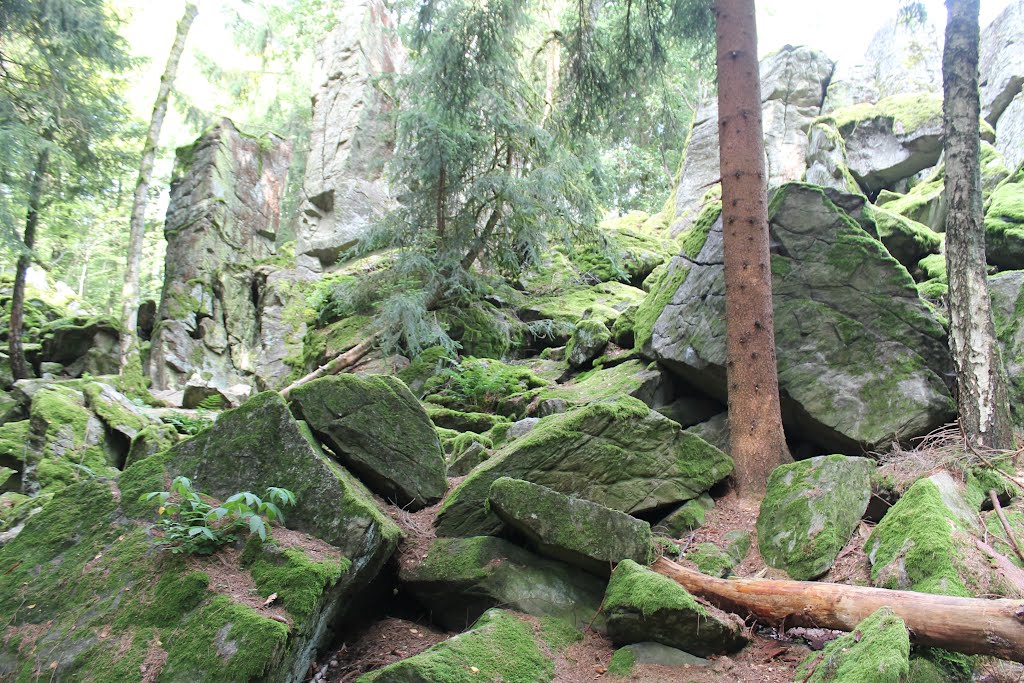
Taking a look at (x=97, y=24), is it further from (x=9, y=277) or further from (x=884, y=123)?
(x=884, y=123)

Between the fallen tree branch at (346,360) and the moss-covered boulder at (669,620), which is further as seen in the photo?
the fallen tree branch at (346,360)

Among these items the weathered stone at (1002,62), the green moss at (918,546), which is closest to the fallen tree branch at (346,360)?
the green moss at (918,546)

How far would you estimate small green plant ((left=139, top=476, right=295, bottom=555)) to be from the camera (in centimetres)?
388

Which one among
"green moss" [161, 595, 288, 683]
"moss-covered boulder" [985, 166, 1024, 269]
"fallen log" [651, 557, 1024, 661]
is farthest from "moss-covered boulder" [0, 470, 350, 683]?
"moss-covered boulder" [985, 166, 1024, 269]

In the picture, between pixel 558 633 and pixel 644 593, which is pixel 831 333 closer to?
pixel 644 593

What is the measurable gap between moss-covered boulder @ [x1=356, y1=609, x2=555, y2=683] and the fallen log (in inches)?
46.5

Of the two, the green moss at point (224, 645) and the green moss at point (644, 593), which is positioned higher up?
the green moss at point (224, 645)

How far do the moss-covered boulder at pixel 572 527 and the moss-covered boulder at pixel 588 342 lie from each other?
5.63m

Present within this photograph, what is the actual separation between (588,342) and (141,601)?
7610 millimetres

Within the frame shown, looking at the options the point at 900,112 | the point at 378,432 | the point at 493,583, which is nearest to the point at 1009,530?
the point at 493,583

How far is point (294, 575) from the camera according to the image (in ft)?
12.4

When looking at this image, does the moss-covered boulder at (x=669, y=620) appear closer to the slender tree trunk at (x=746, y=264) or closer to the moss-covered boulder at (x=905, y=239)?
the slender tree trunk at (x=746, y=264)

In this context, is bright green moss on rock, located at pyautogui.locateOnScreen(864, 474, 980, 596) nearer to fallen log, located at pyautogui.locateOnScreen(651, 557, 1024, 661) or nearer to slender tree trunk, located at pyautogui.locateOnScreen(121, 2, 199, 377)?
fallen log, located at pyautogui.locateOnScreen(651, 557, 1024, 661)

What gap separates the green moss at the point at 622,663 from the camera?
12.3 ft
